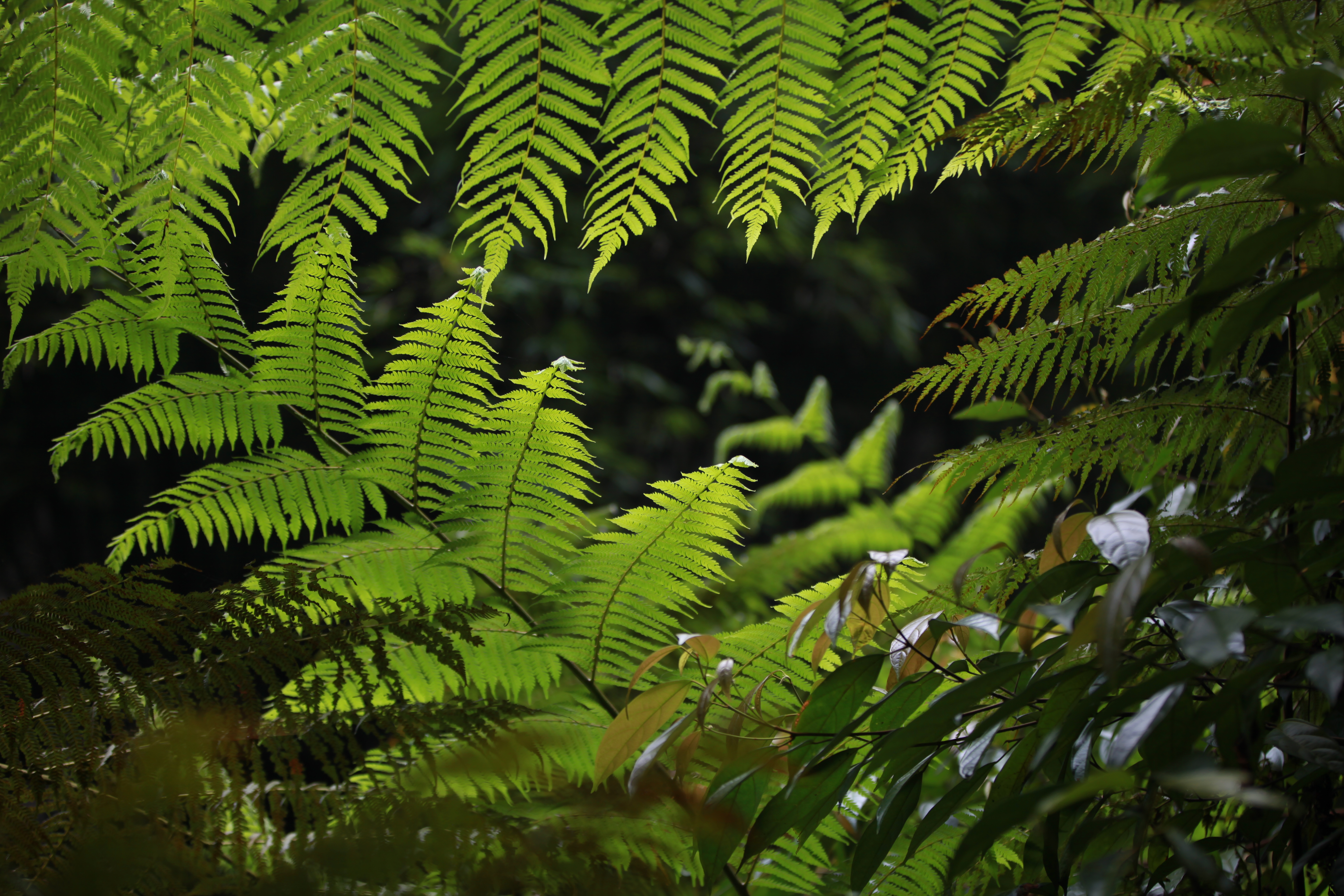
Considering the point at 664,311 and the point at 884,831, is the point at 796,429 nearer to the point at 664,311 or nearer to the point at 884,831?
the point at 884,831

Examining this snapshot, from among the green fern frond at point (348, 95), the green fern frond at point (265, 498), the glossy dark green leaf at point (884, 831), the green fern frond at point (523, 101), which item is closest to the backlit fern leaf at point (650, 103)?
the green fern frond at point (523, 101)

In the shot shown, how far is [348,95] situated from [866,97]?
16.3 inches

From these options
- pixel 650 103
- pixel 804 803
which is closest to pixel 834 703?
pixel 804 803

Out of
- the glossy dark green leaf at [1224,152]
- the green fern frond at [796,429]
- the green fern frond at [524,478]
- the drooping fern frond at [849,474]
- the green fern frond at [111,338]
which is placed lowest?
the drooping fern frond at [849,474]

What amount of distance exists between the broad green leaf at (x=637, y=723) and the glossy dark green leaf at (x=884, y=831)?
0.13m

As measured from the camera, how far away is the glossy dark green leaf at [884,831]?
1.39ft

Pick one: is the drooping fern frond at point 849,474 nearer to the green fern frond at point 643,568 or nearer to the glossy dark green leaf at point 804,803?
the green fern frond at point 643,568

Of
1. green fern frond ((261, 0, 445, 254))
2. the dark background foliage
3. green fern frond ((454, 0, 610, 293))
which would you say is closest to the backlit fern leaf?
green fern frond ((454, 0, 610, 293))

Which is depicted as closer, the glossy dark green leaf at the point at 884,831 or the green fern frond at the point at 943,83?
the glossy dark green leaf at the point at 884,831

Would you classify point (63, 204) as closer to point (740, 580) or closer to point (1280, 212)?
point (1280, 212)

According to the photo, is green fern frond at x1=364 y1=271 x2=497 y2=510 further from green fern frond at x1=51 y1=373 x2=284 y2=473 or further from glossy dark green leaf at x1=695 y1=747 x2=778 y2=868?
glossy dark green leaf at x1=695 y1=747 x2=778 y2=868

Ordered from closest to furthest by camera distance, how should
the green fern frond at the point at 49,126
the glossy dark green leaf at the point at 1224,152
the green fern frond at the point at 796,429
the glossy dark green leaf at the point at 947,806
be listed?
the glossy dark green leaf at the point at 1224,152 → the glossy dark green leaf at the point at 947,806 → the green fern frond at the point at 49,126 → the green fern frond at the point at 796,429

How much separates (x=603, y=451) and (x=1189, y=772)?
363cm

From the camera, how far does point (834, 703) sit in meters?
0.47
